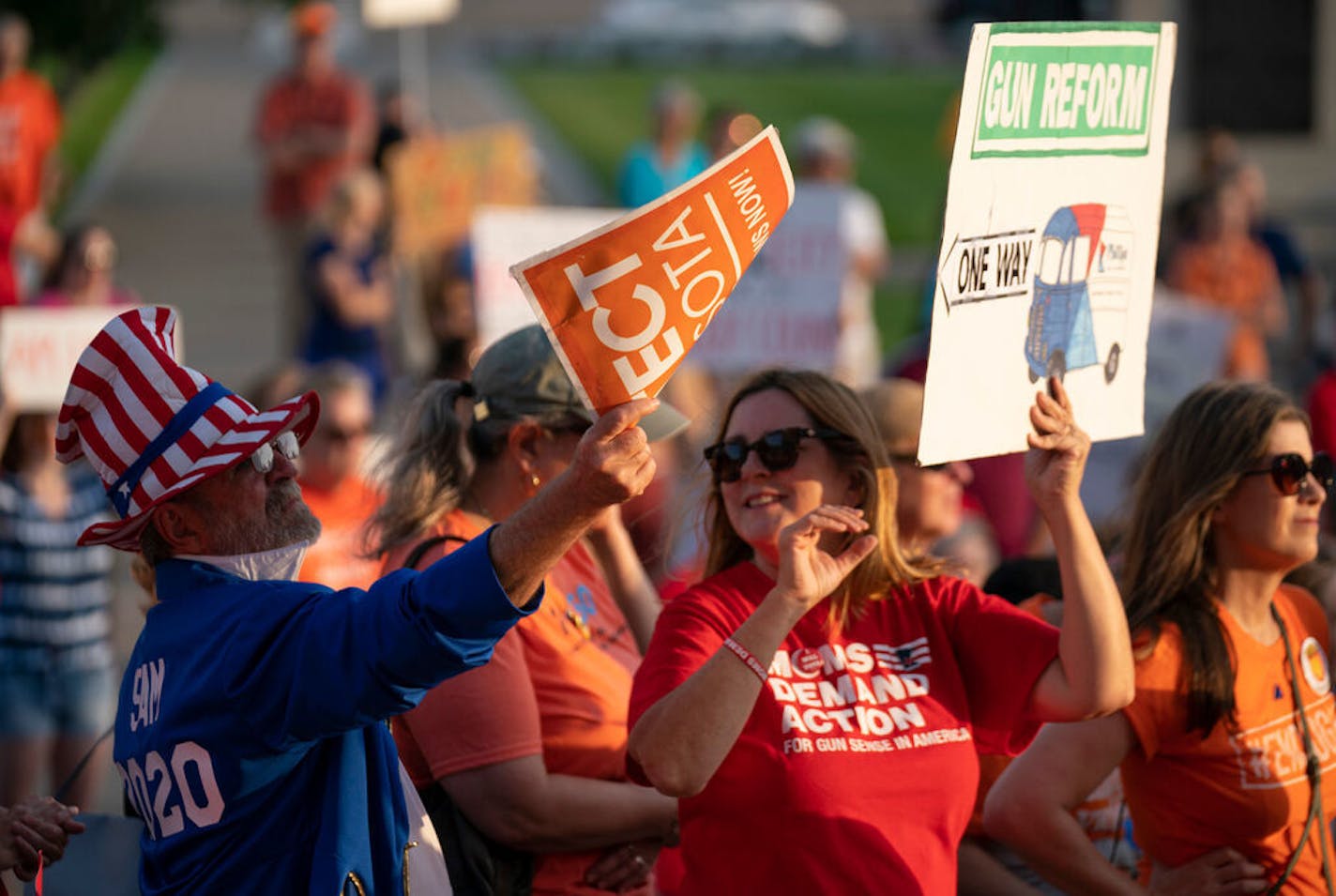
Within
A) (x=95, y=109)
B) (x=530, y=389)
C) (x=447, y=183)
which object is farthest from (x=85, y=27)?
(x=530, y=389)

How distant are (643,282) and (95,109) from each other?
27.4 meters

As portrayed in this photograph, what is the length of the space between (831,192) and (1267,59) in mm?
12347

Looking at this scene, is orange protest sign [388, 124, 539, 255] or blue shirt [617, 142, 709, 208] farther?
blue shirt [617, 142, 709, 208]

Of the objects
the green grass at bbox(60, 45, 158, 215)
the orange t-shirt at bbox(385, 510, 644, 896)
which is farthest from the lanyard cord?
the green grass at bbox(60, 45, 158, 215)

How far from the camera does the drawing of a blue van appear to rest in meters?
3.63

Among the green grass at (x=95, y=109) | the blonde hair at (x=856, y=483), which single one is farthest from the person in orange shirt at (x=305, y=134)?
the blonde hair at (x=856, y=483)

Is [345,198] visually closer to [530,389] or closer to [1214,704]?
[530,389]

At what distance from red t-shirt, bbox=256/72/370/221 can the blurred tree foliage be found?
175 inches

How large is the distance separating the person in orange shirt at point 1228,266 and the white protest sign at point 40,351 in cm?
622

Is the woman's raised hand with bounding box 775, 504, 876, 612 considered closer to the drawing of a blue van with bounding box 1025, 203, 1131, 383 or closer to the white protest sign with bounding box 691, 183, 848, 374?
the drawing of a blue van with bounding box 1025, 203, 1131, 383

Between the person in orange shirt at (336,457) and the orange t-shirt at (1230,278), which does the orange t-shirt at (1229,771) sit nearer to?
the person in orange shirt at (336,457)

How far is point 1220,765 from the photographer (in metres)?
3.79

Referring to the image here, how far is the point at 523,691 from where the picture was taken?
3814 millimetres

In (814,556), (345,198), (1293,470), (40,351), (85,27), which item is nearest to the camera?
(814,556)
